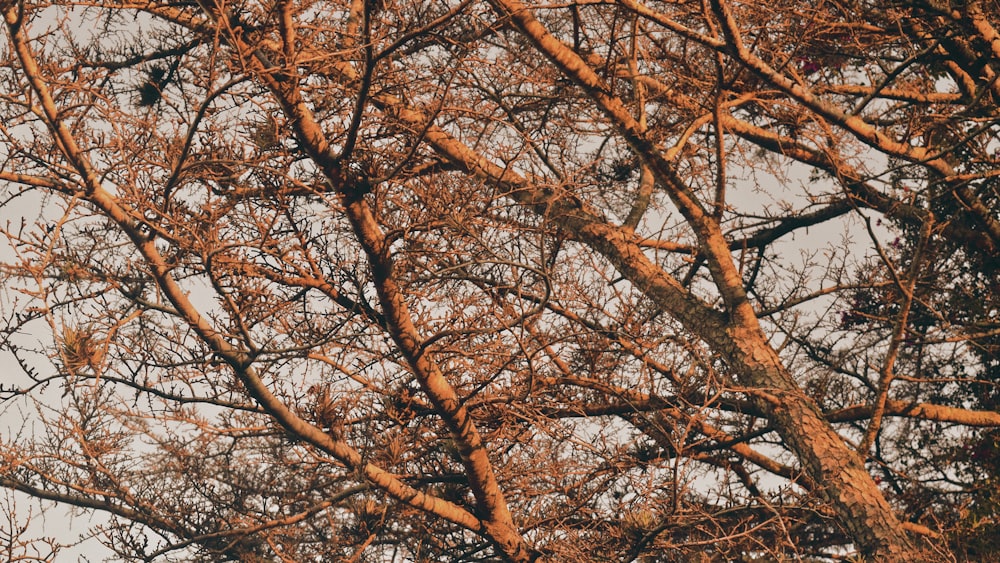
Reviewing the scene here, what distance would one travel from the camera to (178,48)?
6617mm

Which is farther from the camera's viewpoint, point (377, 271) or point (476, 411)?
point (476, 411)

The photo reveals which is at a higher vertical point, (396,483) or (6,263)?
(6,263)

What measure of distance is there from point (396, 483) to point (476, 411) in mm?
807

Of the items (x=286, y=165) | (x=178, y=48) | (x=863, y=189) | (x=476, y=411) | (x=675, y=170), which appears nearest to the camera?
(x=286, y=165)

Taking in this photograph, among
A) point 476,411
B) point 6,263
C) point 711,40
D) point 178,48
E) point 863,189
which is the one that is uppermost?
point 178,48

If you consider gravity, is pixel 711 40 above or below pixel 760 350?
above

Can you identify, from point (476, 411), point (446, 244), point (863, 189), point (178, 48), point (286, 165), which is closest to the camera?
point (286, 165)

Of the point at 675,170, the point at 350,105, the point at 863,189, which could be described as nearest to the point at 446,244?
the point at 350,105

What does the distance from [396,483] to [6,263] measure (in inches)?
109

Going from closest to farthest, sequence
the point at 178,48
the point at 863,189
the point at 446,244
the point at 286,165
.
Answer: the point at 286,165 < the point at 446,244 < the point at 178,48 < the point at 863,189

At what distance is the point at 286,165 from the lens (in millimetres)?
5047

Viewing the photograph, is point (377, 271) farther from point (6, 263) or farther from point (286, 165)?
point (6, 263)

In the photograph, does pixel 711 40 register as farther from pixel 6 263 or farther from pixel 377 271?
pixel 6 263

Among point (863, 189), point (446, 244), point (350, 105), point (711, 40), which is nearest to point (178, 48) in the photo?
point (350, 105)
